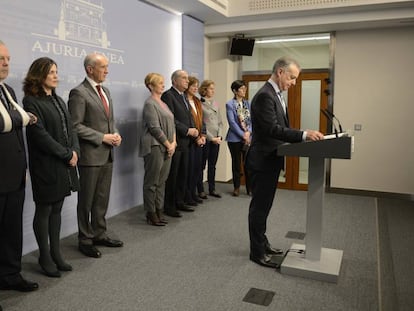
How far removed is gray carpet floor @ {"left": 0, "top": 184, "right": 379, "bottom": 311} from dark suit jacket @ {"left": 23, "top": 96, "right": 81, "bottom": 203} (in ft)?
2.23

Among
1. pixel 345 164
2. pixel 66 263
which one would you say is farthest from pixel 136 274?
pixel 345 164

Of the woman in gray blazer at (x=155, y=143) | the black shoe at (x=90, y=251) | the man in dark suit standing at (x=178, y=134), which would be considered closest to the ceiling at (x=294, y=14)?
the man in dark suit standing at (x=178, y=134)

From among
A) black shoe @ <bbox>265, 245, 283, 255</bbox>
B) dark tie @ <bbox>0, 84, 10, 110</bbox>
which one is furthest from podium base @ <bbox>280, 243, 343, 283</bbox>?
dark tie @ <bbox>0, 84, 10, 110</bbox>

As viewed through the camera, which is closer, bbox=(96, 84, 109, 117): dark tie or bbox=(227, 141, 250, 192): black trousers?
bbox=(96, 84, 109, 117): dark tie

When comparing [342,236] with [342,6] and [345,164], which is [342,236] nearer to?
[345,164]

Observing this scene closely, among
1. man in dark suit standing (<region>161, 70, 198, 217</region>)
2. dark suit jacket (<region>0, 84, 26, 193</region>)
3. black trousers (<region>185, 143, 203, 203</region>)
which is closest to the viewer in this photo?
dark suit jacket (<region>0, 84, 26, 193</region>)

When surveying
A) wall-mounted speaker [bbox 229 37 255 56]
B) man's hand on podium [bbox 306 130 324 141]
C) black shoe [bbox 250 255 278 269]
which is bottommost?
black shoe [bbox 250 255 278 269]

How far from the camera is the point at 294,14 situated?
5422 millimetres

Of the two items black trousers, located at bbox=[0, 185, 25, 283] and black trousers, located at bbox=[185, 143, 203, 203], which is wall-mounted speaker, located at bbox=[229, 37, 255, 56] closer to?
black trousers, located at bbox=[185, 143, 203, 203]

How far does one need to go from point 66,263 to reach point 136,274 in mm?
573

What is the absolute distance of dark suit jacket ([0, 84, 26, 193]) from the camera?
2367 mm

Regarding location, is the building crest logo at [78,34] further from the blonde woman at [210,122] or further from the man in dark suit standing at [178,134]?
the blonde woman at [210,122]

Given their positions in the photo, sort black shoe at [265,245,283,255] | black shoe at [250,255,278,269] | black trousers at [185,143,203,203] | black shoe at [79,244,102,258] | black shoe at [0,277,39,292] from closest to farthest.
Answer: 1. black shoe at [0,277,39,292]
2. black shoe at [250,255,278,269]
3. black shoe at [79,244,102,258]
4. black shoe at [265,245,283,255]
5. black trousers at [185,143,203,203]

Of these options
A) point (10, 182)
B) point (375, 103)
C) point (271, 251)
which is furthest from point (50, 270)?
point (375, 103)
